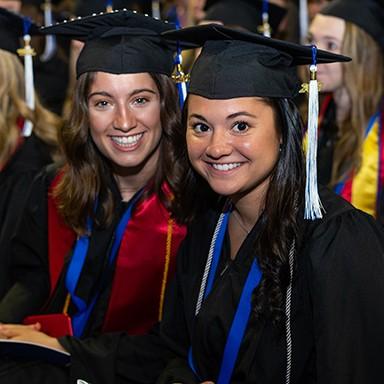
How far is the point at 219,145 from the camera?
187 centimetres

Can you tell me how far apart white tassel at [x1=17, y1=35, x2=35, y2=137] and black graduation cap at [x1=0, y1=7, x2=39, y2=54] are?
54 mm

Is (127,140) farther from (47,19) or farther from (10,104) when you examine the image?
(47,19)

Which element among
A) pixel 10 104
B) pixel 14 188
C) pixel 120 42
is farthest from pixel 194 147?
pixel 10 104

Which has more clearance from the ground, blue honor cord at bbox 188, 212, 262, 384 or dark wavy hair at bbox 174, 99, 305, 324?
dark wavy hair at bbox 174, 99, 305, 324

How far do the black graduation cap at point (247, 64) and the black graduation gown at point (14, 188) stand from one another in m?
1.15

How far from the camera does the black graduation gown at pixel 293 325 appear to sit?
5.95 ft

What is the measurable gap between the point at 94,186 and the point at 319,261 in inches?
37.0

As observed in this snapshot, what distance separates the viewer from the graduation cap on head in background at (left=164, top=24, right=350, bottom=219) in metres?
1.87

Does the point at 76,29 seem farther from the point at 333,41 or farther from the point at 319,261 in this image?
the point at 333,41

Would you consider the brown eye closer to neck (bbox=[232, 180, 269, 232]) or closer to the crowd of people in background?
the crowd of people in background

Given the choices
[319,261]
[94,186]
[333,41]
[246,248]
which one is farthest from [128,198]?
[333,41]

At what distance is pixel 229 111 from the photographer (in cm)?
187

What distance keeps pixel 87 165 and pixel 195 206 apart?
44 cm

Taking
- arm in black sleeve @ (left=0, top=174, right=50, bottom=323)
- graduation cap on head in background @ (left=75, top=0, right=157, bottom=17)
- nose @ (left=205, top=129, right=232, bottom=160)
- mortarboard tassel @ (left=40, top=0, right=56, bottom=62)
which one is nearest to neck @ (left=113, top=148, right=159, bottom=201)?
arm in black sleeve @ (left=0, top=174, right=50, bottom=323)
